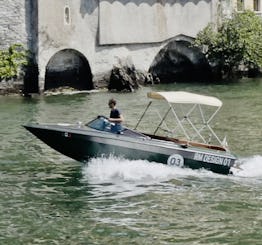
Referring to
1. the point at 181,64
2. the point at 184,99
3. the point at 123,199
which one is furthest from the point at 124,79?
the point at 123,199

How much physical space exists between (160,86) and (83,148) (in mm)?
23758

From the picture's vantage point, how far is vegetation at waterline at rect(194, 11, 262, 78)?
45.0 m

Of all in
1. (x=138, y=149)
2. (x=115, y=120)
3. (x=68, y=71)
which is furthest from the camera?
(x=68, y=71)

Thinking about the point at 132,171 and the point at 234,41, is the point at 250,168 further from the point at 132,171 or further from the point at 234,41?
the point at 234,41

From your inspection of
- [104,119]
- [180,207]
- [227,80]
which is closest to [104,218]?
[180,207]

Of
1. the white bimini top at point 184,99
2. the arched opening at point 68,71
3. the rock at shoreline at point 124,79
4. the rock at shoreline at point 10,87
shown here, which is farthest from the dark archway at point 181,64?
the white bimini top at point 184,99

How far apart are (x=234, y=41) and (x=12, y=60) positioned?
43.8 feet

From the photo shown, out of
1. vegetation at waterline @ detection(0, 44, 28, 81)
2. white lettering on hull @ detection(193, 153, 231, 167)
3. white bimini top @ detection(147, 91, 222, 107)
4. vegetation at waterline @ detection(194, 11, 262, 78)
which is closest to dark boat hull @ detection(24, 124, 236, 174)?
white lettering on hull @ detection(193, 153, 231, 167)

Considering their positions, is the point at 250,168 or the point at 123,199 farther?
the point at 250,168

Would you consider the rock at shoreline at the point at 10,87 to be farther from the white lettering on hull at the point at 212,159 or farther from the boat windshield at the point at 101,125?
the white lettering on hull at the point at 212,159

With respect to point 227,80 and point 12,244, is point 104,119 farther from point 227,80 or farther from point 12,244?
point 227,80

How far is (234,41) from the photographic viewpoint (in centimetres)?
4516

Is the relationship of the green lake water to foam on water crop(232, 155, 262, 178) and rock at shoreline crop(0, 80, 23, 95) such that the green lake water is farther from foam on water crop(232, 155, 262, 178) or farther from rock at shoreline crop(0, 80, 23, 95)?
rock at shoreline crop(0, 80, 23, 95)

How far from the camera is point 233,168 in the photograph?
2067 centimetres
